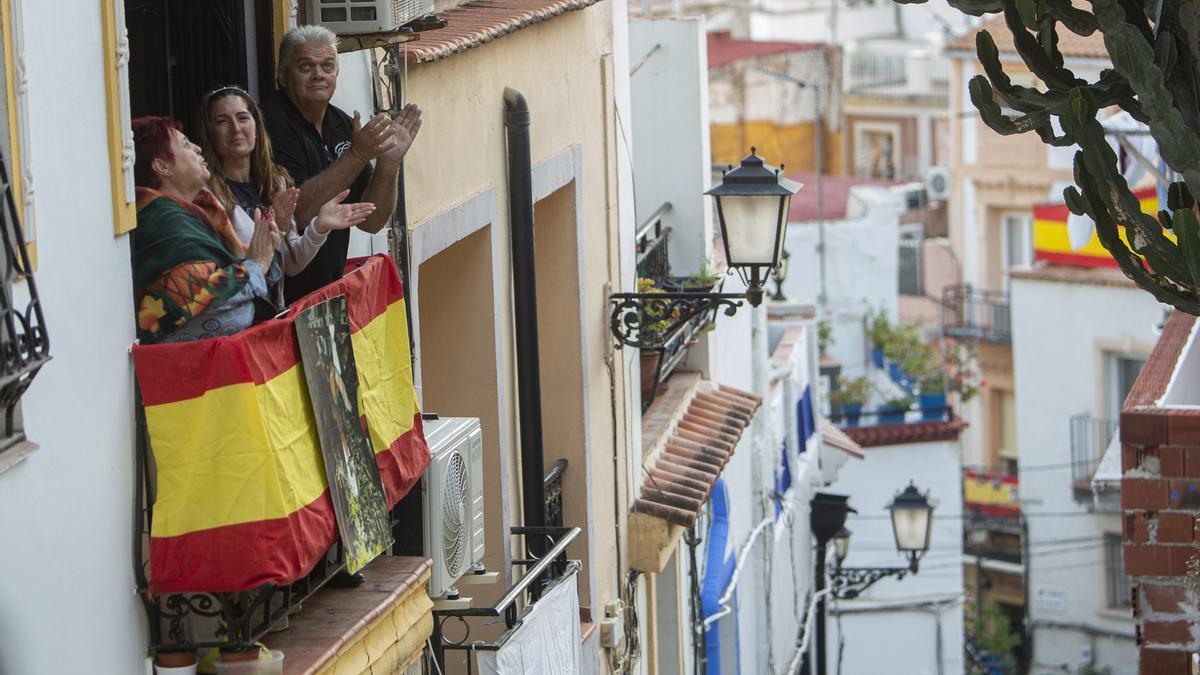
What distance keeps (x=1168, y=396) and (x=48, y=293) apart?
6.93 meters

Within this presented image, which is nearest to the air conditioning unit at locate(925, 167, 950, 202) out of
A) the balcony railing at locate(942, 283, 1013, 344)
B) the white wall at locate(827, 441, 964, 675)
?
the balcony railing at locate(942, 283, 1013, 344)

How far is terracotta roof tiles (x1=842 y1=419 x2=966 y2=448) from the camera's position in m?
27.3

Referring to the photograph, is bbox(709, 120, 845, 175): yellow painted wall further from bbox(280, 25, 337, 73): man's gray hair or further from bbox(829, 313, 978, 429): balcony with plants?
bbox(280, 25, 337, 73): man's gray hair

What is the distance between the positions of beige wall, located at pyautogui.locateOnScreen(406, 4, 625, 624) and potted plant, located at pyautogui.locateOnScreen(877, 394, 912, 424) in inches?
661

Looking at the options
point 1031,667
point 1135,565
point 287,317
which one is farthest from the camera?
point 1031,667

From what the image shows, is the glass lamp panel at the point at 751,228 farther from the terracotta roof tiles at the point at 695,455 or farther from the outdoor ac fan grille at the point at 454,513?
the outdoor ac fan grille at the point at 454,513

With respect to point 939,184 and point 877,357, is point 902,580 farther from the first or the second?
point 939,184

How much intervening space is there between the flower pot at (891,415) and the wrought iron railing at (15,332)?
2427 centimetres

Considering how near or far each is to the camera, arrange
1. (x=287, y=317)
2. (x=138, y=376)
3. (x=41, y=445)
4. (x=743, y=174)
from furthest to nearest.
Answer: (x=743, y=174) → (x=287, y=317) → (x=138, y=376) → (x=41, y=445)

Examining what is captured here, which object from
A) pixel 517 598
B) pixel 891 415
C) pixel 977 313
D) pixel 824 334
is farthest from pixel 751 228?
pixel 977 313

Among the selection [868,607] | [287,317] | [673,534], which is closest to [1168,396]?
[673,534]

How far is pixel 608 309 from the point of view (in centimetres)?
1150

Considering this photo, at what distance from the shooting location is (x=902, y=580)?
25.7 metres

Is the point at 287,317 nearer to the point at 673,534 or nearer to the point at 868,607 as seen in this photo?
the point at 673,534
